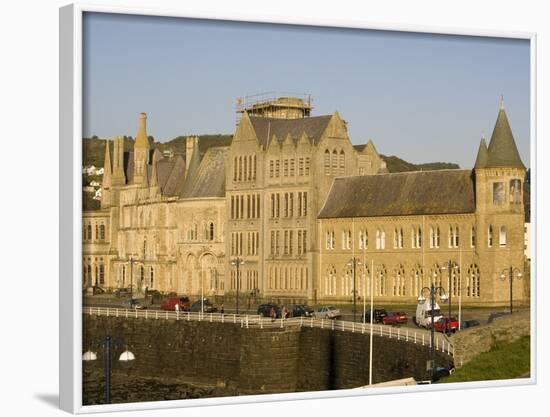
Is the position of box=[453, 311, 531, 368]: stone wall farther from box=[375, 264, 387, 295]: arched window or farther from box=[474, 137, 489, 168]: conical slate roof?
→ box=[375, 264, 387, 295]: arched window

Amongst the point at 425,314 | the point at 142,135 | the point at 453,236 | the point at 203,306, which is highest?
the point at 142,135

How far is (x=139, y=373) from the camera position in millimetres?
49250

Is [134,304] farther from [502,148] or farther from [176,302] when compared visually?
[502,148]

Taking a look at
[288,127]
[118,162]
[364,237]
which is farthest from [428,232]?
[118,162]

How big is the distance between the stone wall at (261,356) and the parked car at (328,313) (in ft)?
1.60

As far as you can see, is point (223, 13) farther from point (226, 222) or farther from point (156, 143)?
point (226, 222)

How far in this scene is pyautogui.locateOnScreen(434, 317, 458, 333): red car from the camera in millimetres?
53875

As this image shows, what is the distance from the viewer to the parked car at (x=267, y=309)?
57250 mm

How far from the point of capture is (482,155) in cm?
5316

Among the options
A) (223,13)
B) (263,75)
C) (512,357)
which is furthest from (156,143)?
(512,357)

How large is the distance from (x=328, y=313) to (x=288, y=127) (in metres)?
6.68

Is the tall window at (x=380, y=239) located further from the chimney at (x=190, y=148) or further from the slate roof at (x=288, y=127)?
the chimney at (x=190, y=148)

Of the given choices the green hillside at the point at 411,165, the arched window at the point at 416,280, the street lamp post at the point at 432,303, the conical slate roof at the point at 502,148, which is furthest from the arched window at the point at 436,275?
the green hillside at the point at 411,165

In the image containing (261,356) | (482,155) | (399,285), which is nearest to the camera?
(482,155)
